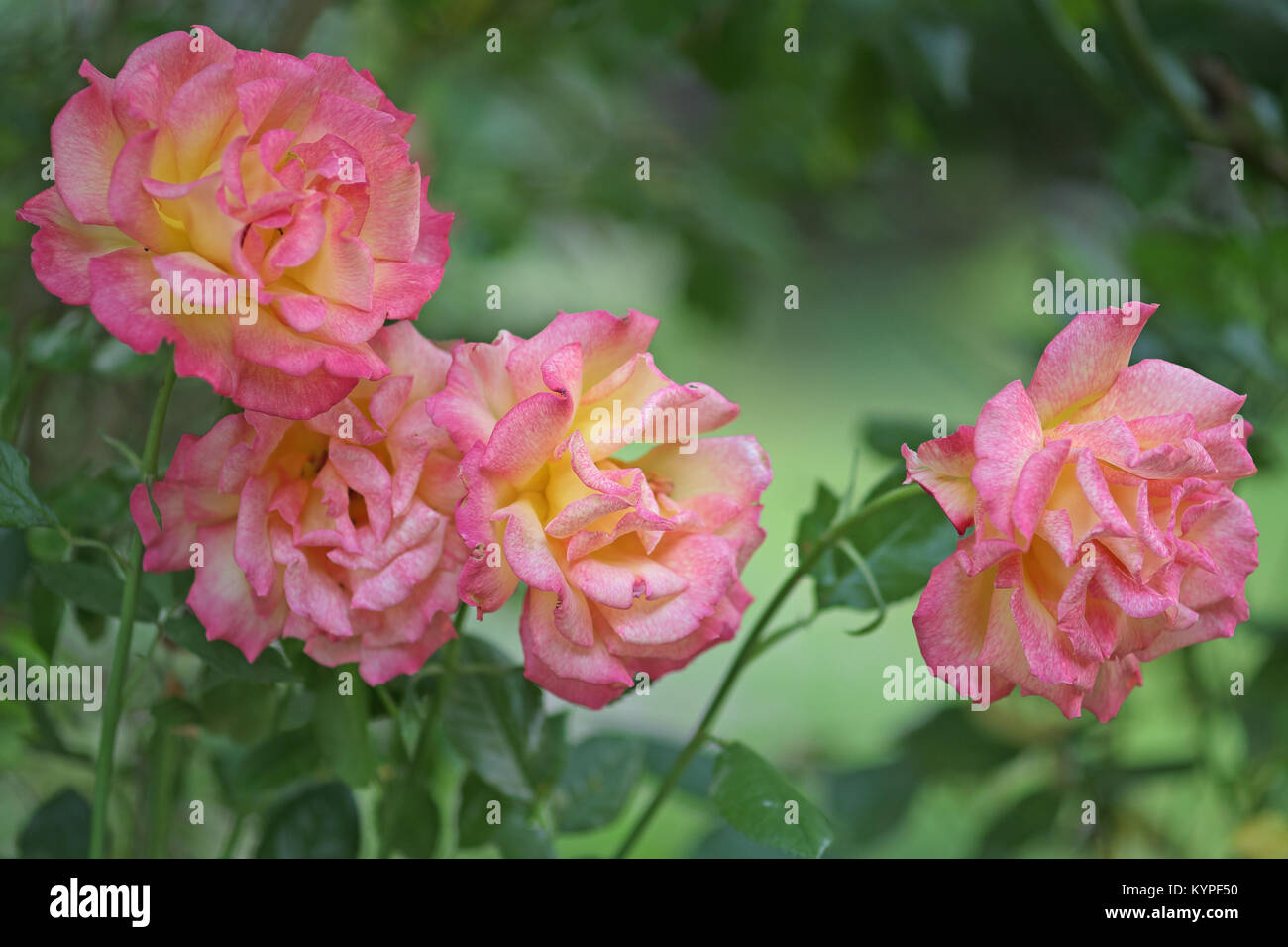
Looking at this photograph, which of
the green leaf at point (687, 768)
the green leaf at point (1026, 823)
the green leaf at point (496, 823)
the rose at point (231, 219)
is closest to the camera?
the rose at point (231, 219)

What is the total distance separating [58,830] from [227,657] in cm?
13

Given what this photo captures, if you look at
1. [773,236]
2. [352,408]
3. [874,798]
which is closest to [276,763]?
[352,408]

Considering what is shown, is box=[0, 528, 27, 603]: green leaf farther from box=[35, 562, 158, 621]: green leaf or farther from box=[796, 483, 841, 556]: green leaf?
box=[796, 483, 841, 556]: green leaf

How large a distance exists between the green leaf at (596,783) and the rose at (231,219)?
203 millimetres

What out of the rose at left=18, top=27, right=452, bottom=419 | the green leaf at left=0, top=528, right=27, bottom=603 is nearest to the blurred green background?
the green leaf at left=0, top=528, right=27, bottom=603

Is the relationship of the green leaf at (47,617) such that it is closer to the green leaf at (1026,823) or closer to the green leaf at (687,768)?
the green leaf at (687,768)

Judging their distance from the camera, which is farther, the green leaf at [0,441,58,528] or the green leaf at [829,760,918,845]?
the green leaf at [829,760,918,845]

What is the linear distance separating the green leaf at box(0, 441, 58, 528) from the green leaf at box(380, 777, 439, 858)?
0.14 metres

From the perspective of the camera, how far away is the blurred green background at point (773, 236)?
445 mm

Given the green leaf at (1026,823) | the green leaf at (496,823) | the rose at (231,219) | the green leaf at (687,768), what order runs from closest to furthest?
the rose at (231,219) → the green leaf at (496,823) → the green leaf at (687,768) → the green leaf at (1026,823)

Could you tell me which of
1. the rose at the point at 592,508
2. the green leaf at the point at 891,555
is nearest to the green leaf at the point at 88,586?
the rose at the point at 592,508

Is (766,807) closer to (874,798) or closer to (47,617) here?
(47,617)

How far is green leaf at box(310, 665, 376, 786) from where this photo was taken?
0.32 meters
